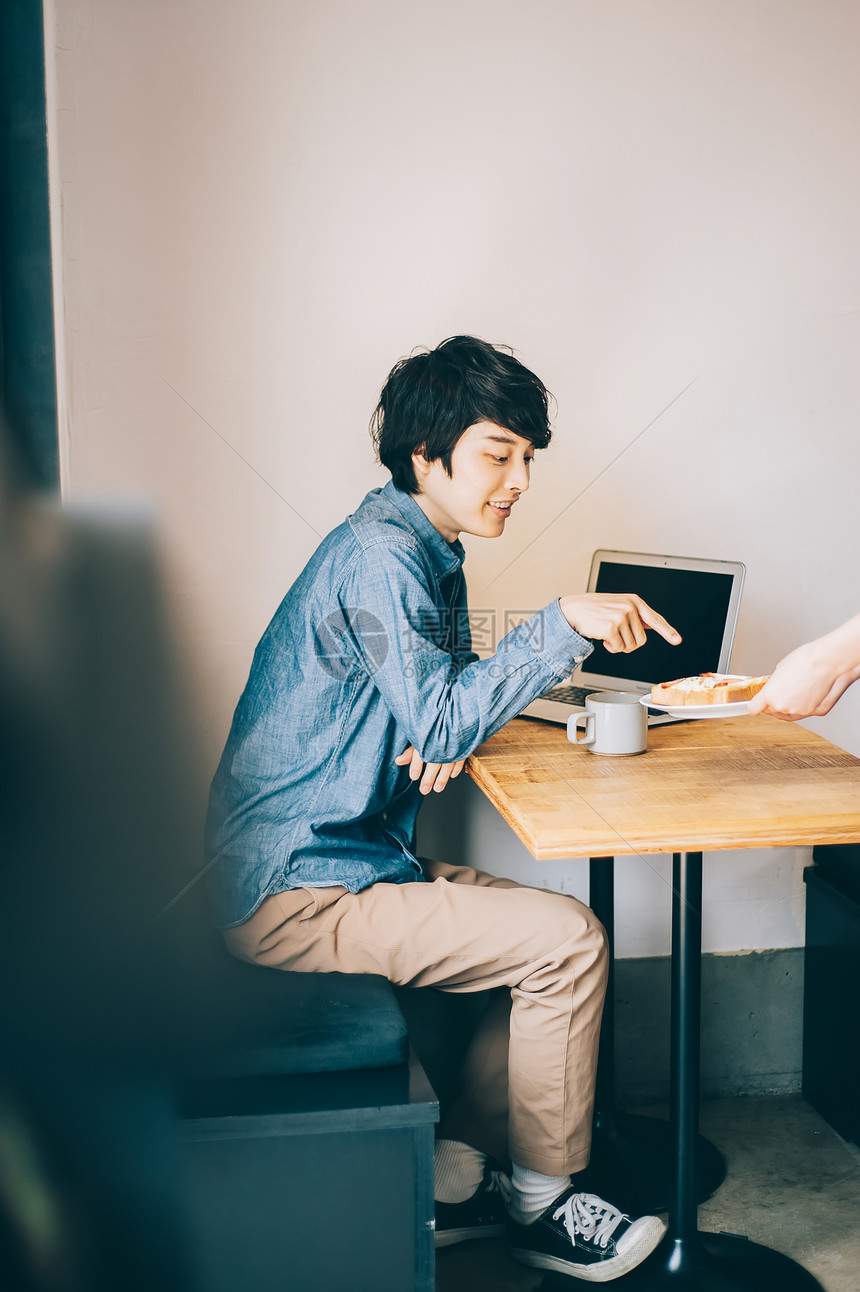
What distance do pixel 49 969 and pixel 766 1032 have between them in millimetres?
1844

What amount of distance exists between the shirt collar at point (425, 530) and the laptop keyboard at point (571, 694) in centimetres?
37

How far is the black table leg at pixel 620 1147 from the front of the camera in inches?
66.2

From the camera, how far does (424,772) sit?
4.91 ft

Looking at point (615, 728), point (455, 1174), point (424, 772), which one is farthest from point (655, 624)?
point (455, 1174)

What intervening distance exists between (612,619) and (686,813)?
0.87 feet

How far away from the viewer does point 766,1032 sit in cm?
208

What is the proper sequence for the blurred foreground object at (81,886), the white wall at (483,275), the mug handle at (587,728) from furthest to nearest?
the white wall at (483,275) → the mug handle at (587,728) → the blurred foreground object at (81,886)

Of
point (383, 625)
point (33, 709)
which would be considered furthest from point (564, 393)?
point (33, 709)

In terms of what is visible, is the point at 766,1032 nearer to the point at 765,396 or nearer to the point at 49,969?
the point at 765,396

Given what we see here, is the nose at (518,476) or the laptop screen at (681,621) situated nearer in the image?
the nose at (518,476)

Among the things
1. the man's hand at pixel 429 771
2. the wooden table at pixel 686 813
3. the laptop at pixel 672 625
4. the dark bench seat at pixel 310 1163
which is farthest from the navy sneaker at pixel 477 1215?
the laptop at pixel 672 625

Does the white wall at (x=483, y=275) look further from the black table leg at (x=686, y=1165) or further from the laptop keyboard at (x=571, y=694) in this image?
the black table leg at (x=686, y=1165)

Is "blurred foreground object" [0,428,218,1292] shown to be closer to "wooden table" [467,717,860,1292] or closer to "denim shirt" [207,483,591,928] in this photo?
"denim shirt" [207,483,591,928]

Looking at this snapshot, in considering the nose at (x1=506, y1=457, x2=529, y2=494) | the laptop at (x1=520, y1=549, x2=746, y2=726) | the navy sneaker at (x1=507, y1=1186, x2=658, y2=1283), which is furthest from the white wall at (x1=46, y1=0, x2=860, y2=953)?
the navy sneaker at (x1=507, y1=1186, x2=658, y2=1283)
